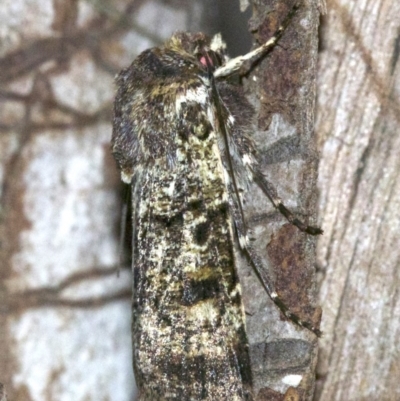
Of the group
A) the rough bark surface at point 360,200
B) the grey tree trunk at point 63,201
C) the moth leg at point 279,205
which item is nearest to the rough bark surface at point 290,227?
the moth leg at point 279,205

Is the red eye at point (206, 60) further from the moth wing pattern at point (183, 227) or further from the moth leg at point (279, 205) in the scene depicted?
the moth leg at point (279, 205)

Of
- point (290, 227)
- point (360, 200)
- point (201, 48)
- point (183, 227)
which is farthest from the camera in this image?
point (201, 48)

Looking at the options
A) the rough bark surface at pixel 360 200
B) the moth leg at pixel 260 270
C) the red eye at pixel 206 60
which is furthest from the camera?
the red eye at pixel 206 60

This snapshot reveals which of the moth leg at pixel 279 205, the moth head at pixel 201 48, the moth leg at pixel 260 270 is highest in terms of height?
the moth head at pixel 201 48

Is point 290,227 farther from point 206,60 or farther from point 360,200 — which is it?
point 206,60

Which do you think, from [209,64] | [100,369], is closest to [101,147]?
[100,369]

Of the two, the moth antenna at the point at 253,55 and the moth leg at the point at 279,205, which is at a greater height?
the moth antenna at the point at 253,55

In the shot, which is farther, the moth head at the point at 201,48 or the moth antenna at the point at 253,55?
the moth head at the point at 201,48

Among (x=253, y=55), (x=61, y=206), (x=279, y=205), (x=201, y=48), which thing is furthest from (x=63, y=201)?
(x=279, y=205)
